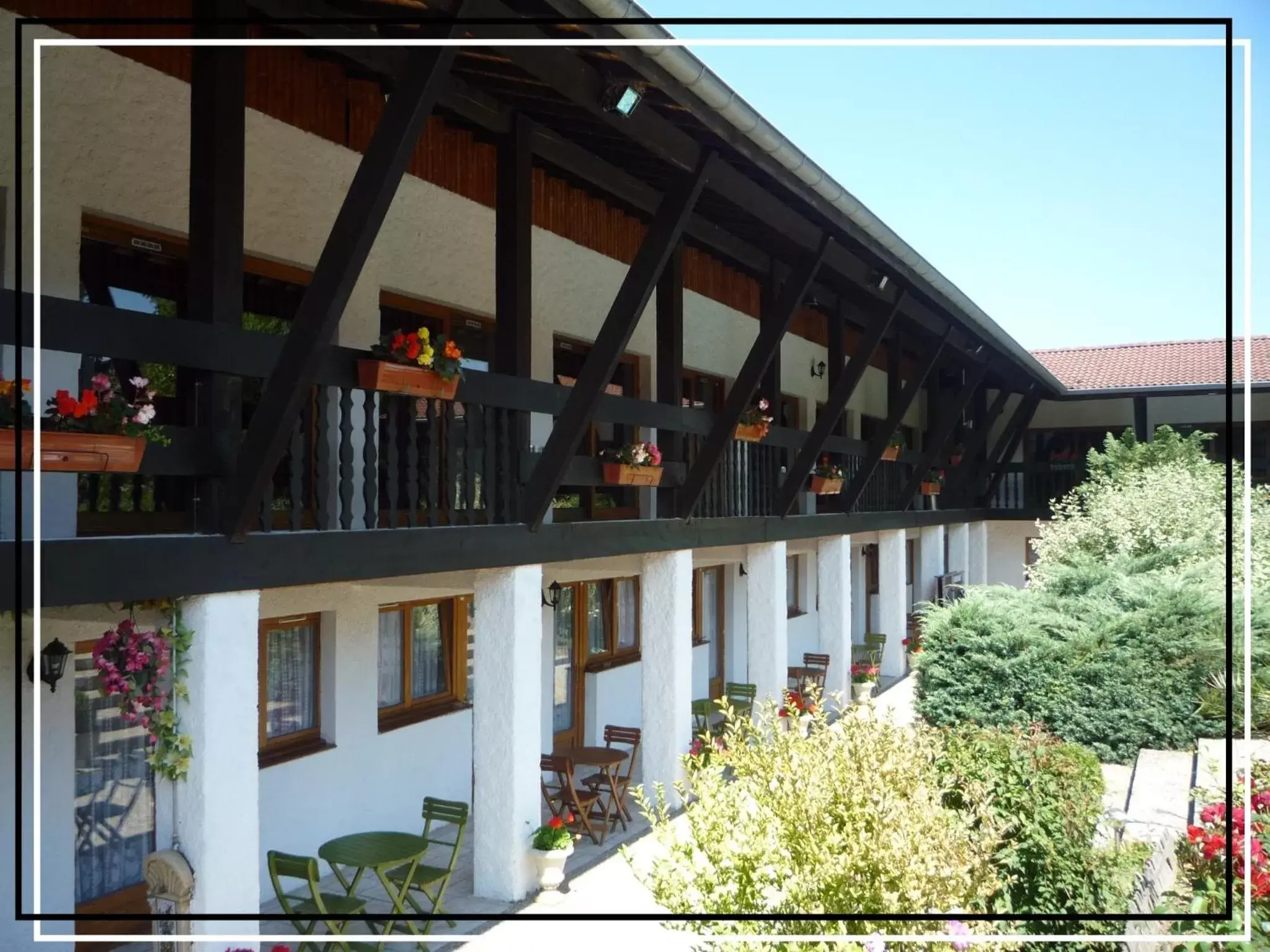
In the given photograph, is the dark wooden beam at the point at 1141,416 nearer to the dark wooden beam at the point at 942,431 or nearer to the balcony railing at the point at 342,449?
the dark wooden beam at the point at 942,431

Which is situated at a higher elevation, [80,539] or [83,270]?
[83,270]

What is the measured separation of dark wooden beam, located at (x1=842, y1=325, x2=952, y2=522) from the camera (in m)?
14.5

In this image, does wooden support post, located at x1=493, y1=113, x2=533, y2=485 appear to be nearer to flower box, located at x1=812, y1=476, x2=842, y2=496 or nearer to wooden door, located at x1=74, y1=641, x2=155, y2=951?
wooden door, located at x1=74, y1=641, x2=155, y2=951

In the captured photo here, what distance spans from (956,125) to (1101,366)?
73.2 feet

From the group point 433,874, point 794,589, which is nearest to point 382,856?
point 433,874

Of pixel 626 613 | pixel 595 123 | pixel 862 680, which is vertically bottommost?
pixel 862 680

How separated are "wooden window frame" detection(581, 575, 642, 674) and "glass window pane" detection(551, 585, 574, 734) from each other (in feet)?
0.41

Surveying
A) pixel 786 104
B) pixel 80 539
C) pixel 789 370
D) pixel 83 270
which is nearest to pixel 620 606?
pixel 789 370

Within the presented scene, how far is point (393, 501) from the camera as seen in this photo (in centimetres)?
676

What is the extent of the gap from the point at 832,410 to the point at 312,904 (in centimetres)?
738

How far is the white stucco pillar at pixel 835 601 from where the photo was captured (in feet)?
50.9

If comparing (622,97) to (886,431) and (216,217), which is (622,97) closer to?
(216,217)

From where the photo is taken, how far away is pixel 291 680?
896 cm

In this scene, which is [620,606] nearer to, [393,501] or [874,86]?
[393,501]
